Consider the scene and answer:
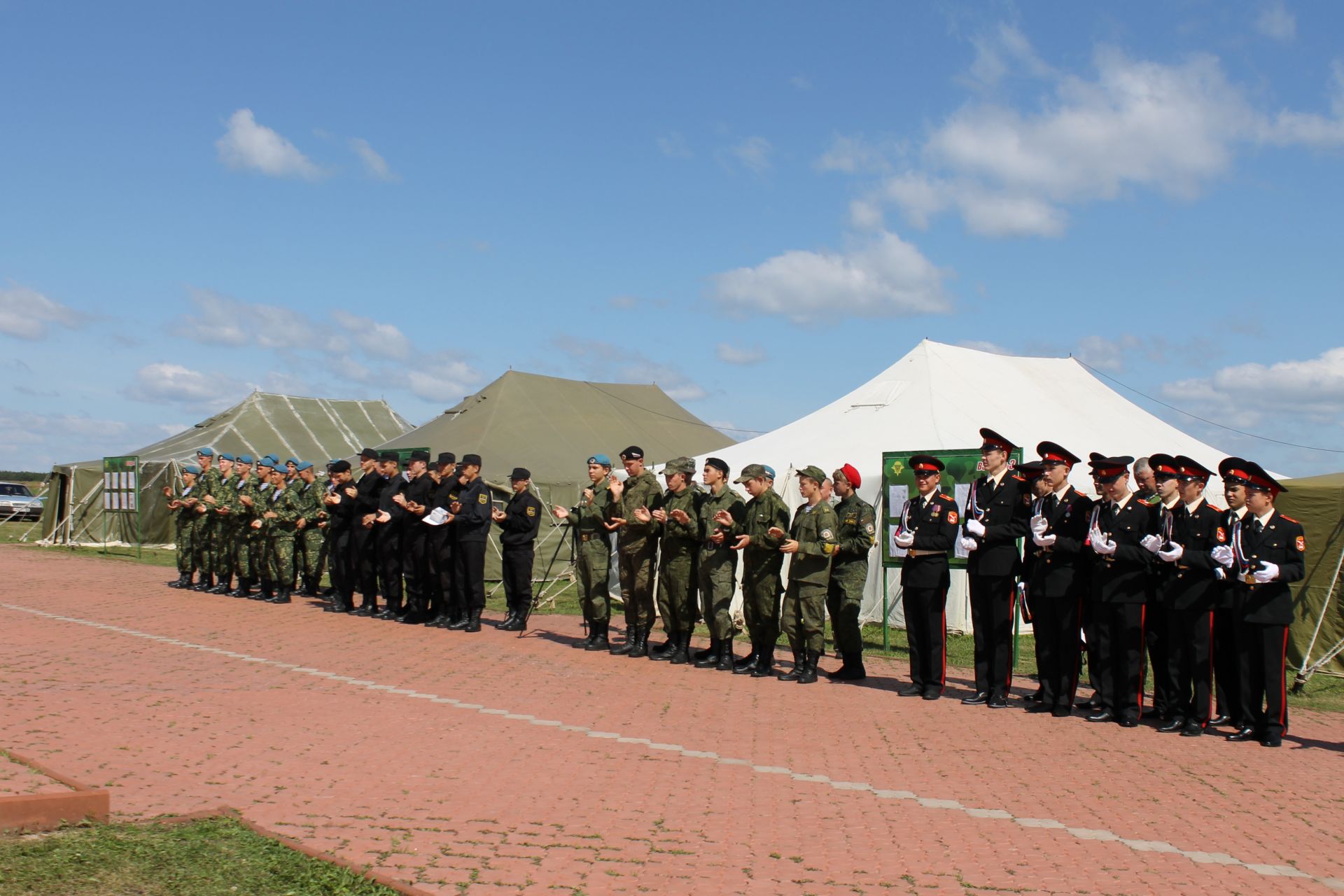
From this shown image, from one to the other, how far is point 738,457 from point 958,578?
4389 millimetres

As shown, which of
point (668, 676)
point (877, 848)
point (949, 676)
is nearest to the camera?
point (877, 848)

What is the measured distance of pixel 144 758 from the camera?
21.5 ft

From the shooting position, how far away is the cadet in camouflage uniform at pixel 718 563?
10.9 metres

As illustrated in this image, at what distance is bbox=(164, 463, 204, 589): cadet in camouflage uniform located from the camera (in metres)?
17.5

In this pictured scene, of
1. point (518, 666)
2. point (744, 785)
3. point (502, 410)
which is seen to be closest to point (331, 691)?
point (518, 666)

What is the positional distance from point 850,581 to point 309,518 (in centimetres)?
839

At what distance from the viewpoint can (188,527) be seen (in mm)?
17797

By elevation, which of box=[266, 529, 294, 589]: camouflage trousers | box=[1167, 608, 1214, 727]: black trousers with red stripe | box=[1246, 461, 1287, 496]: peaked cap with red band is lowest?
box=[1167, 608, 1214, 727]: black trousers with red stripe

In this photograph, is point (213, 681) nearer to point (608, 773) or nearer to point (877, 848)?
point (608, 773)

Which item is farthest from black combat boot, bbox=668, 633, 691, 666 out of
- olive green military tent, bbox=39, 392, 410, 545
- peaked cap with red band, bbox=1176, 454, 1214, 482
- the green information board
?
olive green military tent, bbox=39, 392, 410, 545

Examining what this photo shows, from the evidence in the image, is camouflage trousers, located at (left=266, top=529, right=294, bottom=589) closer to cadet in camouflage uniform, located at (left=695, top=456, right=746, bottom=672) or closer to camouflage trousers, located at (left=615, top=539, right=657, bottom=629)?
camouflage trousers, located at (left=615, top=539, right=657, bottom=629)

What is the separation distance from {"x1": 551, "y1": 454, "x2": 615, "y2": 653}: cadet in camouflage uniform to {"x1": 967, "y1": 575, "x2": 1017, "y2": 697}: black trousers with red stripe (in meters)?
3.85

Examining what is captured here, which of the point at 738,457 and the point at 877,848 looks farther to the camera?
the point at 738,457

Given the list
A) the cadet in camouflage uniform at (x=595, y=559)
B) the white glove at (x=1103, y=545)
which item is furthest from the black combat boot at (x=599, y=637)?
the white glove at (x=1103, y=545)
